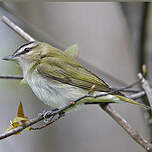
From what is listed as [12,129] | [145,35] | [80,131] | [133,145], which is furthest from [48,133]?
[12,129]

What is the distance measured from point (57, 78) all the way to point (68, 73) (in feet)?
0.37

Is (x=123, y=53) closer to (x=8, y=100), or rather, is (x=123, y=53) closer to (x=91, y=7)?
(x=91, y=7)

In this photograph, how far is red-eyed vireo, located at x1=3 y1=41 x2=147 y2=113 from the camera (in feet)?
9.70

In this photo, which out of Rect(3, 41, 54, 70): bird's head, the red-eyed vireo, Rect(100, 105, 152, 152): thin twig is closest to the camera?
Rect(100, 105, 152, 152): thin twig

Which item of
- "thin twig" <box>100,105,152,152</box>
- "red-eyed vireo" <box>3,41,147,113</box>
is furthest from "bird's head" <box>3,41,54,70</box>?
"thin twig" <box>100,105,152,152</box>

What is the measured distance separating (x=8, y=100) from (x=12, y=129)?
2.97 meters

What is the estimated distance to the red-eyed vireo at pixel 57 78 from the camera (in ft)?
9.70

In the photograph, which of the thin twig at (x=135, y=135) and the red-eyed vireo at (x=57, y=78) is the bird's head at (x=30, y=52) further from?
the thin twig at (x=135, y=135)

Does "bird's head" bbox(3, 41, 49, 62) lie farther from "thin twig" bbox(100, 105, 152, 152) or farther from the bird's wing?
"thin twig" bbox(100, 105, 152, 152)

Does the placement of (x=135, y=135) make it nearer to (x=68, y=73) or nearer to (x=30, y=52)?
(x=68, y=73)

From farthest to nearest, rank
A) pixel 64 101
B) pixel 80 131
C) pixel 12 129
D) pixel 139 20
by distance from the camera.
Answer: pixel 80 131 < pixel 139 20 < pixel 64 101 < pixel 12 129

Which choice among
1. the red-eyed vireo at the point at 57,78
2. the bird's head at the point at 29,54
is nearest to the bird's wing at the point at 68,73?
the red-eyed vireo at the point at 57,78

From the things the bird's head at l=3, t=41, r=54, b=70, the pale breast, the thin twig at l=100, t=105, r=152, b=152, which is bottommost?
the thin twig at l=100, t=105, r=152, b=152

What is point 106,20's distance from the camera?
18.5ft
